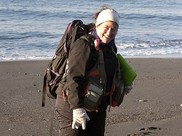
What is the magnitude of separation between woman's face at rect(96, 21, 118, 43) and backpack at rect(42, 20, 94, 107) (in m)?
0.12

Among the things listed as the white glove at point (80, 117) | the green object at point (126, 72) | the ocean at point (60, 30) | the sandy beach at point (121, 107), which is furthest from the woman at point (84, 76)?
the ocean at point (60, 30)

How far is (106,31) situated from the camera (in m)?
3.72

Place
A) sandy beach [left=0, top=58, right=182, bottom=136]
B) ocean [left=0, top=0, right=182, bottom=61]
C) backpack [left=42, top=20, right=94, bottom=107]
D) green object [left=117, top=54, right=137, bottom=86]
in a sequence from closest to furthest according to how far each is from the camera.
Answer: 1. backpack [left=42, top=20, right=94, bottom=107]
2. green object [left=117, top=54, right=137, bottom=86]
3. sandy beach [left=0, top=58, right=182, bottom=136]
4. ocean [left=0, top=0, right=182, bottom=61]

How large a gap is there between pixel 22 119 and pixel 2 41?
29.5 ft

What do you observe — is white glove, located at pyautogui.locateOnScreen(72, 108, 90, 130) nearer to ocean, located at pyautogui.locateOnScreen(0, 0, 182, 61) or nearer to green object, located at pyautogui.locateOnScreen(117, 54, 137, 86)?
green object, located at pyautogui.locateOnScreen(117, 54, 137, 86)

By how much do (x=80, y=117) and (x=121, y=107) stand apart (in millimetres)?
3637

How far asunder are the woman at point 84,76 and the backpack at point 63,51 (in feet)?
0.23

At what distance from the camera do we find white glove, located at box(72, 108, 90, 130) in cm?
363

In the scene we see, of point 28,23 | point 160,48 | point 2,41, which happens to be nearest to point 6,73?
point 2,41

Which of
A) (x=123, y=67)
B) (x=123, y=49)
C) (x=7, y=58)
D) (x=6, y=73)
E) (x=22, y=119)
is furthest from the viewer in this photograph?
(x=123, y=49)

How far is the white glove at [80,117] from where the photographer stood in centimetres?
363

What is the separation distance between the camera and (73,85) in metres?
3.63

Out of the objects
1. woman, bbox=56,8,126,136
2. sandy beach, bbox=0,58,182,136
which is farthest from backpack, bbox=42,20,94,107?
sandy beach, bbox=0,58,182,136

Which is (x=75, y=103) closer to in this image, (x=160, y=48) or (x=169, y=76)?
(x=169, y=76)
